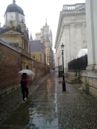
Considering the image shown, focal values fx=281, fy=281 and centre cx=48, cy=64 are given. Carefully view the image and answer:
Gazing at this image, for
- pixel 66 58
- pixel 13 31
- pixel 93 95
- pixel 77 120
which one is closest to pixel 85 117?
pixel 77 120

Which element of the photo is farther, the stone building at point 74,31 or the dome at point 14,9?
the dome at point 14,9

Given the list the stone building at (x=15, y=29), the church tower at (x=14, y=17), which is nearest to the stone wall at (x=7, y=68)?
the stone building at (x=15, y=29)

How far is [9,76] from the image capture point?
801 inches

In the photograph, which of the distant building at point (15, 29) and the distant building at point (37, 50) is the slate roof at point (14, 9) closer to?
the distant building at point (15, 29)

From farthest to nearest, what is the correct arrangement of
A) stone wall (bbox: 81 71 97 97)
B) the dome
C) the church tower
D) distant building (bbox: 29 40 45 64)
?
1. distant building (bbox: 29 40 45 64)
2. the dome
3. the church tower
4. stone wall (bbox: 81 71 97 97)

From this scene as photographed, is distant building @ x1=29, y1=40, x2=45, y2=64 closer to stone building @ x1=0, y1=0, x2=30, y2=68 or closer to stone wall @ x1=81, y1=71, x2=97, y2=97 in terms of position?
stone building @ x1=0, y1=0, x2=30, y2=68

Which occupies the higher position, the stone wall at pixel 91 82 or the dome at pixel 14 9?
the dome at pixel 14 9

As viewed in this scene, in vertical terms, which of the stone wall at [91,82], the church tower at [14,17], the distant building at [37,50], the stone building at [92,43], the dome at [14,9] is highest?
the dome at [14,9]

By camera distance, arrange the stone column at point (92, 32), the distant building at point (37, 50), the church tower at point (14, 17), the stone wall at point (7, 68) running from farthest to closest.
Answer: the distant building at point (37, 50) < the church tower at point (14, 17) < the stone wall at point (7, 68) < the stone column at point (92, 32)

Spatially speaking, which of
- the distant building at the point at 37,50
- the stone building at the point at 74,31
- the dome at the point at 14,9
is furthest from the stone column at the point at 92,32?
the distant building at the point at 37,50

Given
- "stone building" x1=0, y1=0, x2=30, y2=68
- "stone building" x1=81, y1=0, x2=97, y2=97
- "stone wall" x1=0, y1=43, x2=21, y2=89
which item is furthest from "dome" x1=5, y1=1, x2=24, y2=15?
"stone building" x1=81, y1=0, x2=97, y2=97

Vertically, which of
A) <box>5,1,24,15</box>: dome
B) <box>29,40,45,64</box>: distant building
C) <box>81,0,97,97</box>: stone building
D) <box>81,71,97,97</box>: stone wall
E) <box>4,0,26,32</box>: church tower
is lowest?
<box>81,71,97,97</box>: stone wall

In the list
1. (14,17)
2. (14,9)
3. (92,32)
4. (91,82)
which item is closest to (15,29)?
(14,17)

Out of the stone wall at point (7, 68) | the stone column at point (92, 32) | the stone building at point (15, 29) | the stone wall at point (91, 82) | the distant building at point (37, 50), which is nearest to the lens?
the stone wall at point (91, 82)
